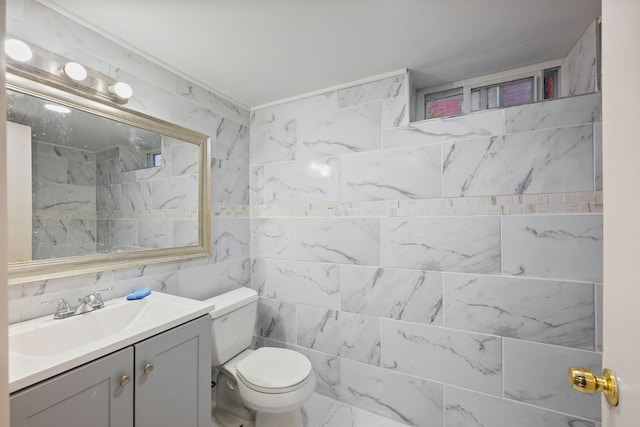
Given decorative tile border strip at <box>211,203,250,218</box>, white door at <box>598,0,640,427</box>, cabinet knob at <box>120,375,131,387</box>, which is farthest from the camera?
decorative tile border strip at <box>211,203,250,218</box>

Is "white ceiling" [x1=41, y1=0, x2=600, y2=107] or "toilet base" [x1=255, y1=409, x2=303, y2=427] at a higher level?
"white ceiling" [x1=41, y1=0, x2=600, y2=107]

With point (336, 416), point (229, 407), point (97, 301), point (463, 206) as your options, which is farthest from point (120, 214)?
point (463, 206)

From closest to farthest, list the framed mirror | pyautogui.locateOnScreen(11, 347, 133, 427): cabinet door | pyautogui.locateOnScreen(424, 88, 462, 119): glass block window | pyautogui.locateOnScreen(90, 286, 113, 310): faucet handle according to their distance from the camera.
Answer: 1. pyautogui.locateOnScreen(11, 347, 133, 427): cabinet door
2. the framed mirror
3. pyautogui.locateOnScreen(90, 286, 113, 310): faucet handle
4. pyautogui.locateOnScreen(424, 88, 462, 119): glass block window

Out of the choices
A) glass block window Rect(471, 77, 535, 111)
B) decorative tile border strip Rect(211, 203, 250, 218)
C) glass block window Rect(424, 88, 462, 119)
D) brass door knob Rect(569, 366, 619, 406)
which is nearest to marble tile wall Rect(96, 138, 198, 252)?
decorative tile border strip Rect(211, 203, 250, 218)

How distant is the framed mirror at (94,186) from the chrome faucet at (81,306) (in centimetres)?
13

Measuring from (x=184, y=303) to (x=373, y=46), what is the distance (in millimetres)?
1705

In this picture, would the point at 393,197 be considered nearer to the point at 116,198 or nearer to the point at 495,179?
the point at 495,179

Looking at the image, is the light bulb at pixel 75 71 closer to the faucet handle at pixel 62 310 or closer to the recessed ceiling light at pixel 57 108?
the recessed ceiling light at pixel 57 108

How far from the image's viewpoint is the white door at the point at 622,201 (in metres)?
0.43

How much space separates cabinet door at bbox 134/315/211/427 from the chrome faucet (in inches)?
15.9

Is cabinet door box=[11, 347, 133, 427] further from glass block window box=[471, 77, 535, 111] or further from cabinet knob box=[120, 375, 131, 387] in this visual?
glass block window box=[471, 77, 535, 111]

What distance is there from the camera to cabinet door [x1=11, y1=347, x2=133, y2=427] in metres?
0.75

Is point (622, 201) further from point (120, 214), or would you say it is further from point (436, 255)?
point (120, 214)

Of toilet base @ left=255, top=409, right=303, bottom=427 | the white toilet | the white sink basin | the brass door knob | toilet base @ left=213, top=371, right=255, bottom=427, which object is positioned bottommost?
toilet base @ left=213, top=371, right=255, bottom=427
